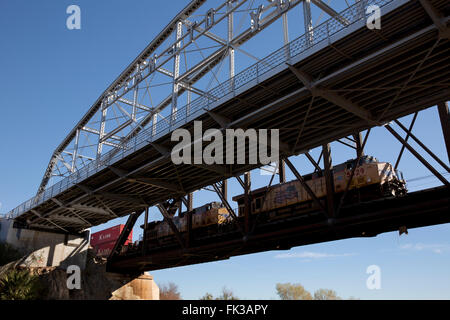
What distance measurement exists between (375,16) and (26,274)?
36199mm

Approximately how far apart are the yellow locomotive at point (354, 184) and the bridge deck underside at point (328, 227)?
1.37 metres

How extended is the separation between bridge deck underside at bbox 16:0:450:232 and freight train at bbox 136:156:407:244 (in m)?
2.35

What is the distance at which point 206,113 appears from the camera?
2289 cm

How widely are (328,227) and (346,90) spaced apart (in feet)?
27.4

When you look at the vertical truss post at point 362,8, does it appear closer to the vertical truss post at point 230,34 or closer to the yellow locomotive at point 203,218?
the vertical truss post at point 230,34

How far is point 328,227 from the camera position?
23109mm

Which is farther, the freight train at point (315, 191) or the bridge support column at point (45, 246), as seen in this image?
the bridge support column at point (45, 246)

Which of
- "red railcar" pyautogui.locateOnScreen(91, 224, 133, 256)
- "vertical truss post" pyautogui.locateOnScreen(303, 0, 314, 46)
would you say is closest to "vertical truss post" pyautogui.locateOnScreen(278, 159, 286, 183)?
"vertical truss post" pyautogui.locateOnScreen(303, 0, 314, 46)

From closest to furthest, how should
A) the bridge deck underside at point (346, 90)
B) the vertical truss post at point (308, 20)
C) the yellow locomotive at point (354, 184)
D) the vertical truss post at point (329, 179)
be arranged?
the bridge deck underside at point (346, 90)
the vertical truss post at point (308, 20)
the yellow locomotive at point (354, 184)
the vertical truss post at point (329, 179)

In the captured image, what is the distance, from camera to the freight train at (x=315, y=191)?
23031mm

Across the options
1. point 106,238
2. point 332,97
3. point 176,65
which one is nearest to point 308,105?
point 332,97

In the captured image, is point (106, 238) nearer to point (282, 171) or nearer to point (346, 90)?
point (282, 171)

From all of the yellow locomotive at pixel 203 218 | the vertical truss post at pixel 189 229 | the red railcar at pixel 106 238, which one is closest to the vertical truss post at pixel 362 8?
the yellow locomotive at pixel 203 218

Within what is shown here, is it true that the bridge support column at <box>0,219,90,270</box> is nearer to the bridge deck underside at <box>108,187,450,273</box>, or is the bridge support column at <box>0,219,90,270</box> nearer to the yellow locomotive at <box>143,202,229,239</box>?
the yellow locomotive at <box>143,202,229,239</box>
